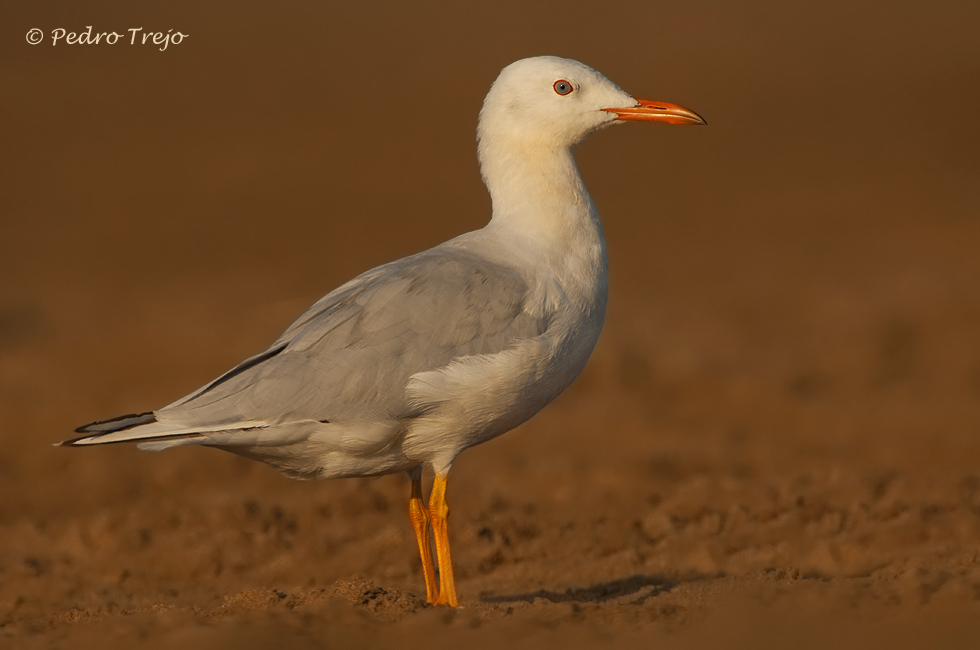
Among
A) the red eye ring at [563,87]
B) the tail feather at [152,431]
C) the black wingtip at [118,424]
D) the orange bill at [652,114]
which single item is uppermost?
the red eye ring at [563,87]

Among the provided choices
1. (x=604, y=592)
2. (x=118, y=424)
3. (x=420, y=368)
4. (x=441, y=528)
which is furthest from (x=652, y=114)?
(x=118, y=424)

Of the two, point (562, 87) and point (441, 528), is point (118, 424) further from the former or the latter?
point (562, 87)

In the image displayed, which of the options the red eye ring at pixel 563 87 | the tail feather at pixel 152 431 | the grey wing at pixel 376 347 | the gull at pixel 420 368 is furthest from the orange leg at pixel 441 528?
the red eye ring at pixel 563 87

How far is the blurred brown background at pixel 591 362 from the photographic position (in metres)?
7.25

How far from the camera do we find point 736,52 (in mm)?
31828

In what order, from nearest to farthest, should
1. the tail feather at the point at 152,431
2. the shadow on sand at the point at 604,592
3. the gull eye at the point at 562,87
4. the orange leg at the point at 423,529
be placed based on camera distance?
the tail feather at the point at 152,431, the orange leg at the point at 423,529, the gull eye at the point at 562,87, the shadow on sand at the point at 604,592

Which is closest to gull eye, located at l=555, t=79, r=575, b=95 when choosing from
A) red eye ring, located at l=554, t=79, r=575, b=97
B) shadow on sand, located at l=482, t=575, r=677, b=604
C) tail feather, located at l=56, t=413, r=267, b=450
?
red eye ring, located at l=554, t=79, r=575, b=97

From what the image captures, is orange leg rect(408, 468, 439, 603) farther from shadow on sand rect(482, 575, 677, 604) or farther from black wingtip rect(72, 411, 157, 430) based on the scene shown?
black wingtip rect(72, 411, 157, 430)

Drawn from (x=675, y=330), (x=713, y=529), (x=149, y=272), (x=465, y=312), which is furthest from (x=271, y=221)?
(x=465, y=312)

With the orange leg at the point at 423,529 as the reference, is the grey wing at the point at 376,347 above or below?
above

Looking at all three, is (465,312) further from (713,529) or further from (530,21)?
(530,21)

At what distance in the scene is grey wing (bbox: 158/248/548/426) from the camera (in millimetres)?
6438

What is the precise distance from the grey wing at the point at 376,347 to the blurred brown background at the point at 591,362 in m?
1.04

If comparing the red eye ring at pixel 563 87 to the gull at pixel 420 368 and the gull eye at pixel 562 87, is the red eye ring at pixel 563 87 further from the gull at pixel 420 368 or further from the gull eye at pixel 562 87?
the gull at pixel 420 368
